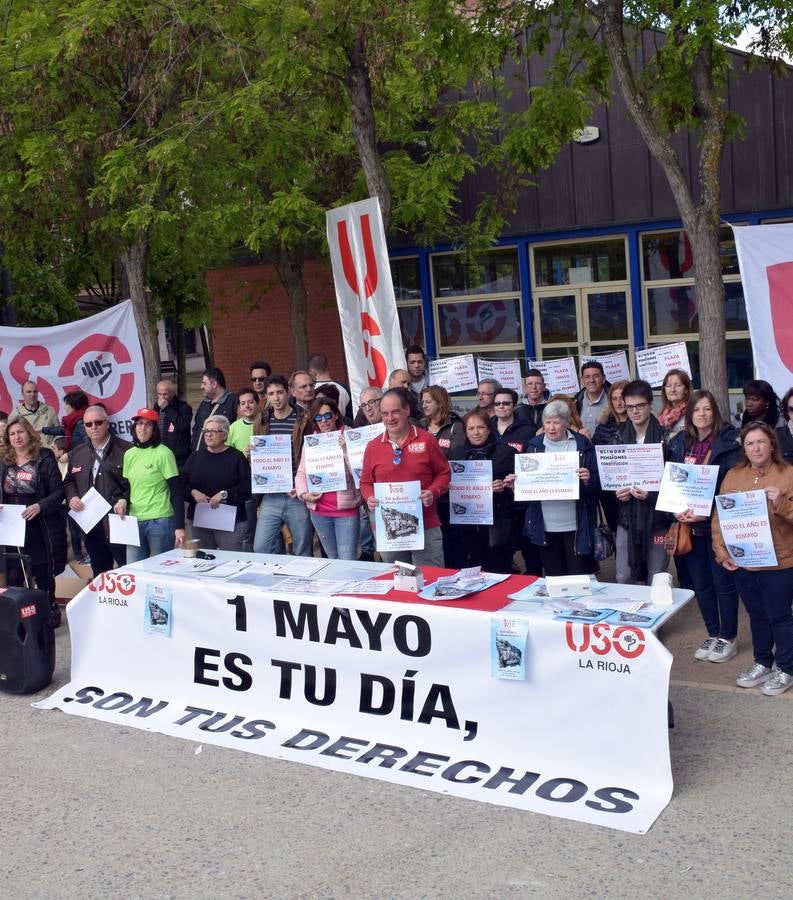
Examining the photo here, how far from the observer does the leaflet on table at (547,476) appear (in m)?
8.04

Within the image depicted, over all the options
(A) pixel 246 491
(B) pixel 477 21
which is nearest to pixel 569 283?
(B) pixel 477 21

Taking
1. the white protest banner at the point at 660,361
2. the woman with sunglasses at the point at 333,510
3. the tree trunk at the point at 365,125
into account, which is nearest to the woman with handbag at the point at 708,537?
the woman with sunglasses at the point at 333,510

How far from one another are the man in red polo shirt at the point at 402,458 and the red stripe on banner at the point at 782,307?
10.0 ft

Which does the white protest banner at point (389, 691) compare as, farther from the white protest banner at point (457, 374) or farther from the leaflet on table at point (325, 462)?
the white protest banner at point (457, 374)

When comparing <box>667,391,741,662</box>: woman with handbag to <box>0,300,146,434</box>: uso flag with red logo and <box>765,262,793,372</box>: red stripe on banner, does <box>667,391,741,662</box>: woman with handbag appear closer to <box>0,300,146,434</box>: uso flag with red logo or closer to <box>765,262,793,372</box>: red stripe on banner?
<box>765,262,793,372</box>: red stripe on banner

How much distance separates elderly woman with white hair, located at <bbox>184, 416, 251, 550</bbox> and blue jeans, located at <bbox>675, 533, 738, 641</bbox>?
11.9 ft

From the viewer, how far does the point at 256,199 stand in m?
16.4

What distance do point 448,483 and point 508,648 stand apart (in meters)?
2.31

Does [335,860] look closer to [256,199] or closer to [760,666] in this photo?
[760,666]

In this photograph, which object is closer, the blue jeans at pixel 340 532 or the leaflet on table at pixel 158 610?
the leaflet on table at pixel 158 610

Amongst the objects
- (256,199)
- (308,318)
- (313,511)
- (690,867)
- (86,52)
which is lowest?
(690,867)

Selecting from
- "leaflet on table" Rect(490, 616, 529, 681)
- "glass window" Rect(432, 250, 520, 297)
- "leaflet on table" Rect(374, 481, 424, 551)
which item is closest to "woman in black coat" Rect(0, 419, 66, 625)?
"leaflet on table" Rect(374, 481, 424, 551)

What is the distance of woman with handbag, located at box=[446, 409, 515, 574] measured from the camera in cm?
857

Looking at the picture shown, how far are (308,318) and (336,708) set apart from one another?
14234 millimetres
